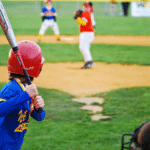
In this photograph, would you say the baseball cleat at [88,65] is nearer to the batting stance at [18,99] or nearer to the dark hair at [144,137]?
the batting stance at [18,99]

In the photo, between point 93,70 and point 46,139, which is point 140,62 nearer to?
point 93,70

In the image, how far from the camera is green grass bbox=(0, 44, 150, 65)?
38.2 ft

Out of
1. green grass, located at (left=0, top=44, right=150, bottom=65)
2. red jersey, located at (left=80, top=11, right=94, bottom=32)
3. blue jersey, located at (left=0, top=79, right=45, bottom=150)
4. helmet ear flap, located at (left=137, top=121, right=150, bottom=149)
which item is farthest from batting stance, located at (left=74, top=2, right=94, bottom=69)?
helmet ear flap, located at (left=137, top=121, right=150, bottom=149)

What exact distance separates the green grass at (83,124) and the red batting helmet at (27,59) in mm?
2001

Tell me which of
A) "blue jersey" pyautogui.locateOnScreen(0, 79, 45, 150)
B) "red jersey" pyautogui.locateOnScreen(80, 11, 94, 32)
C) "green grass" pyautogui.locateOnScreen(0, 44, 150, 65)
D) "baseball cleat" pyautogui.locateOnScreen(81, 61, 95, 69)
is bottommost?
"green grass" pyautogui.locateOnScreen(0, 44, 150, 65)

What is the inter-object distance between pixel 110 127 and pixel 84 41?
569 centimetres

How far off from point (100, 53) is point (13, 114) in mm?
10602

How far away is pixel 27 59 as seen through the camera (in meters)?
2.82

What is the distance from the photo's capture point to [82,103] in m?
6.62

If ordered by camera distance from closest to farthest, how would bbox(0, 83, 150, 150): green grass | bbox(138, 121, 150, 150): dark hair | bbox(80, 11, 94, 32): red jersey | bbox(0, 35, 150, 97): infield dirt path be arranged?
bbox(138, 121, 150, 150): dark hair < bbox(0, 83, 150, 150): green grass < bbox(0, 35, 150, 97): infield dirt path < bbox(80, 11, 94, 32): red jersey

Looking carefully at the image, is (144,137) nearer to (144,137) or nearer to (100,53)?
(144,137)

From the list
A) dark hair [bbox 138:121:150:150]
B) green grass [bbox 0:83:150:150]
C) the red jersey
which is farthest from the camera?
the red jersey

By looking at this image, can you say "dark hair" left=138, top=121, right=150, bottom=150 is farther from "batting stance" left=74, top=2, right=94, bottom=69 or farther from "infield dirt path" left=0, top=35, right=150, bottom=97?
"batting stance" left=74, top=2, right=94, bottom=69

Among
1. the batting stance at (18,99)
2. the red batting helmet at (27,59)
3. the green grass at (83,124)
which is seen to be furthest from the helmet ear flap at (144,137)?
the green grass at (83,124)
